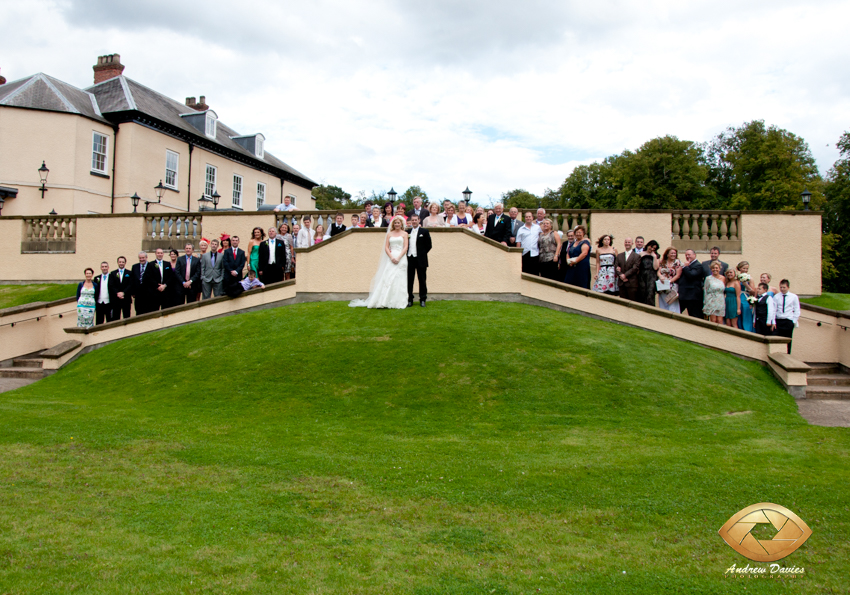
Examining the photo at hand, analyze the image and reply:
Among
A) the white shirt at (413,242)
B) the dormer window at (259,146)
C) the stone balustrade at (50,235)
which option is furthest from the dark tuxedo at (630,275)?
the dormer window at (259,146)

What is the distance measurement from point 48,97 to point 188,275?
21847 mm

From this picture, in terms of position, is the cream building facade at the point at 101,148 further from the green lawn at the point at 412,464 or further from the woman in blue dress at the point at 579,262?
the green lawn at the point at 412,464

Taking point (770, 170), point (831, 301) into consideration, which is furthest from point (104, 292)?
point (770, 170)

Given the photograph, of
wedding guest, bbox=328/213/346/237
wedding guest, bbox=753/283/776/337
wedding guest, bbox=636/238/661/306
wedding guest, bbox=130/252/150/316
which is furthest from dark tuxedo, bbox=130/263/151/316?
wedding guest, bbox=753/283/776/337

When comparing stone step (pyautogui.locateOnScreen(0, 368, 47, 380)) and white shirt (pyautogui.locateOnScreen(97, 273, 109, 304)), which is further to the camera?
white shirt (pyautogui.locateOnScreen(97, 273, 109, 304))

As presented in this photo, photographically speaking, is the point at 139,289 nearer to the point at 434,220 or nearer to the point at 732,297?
the point at 434,220

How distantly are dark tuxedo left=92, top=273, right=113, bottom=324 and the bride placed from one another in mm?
7067

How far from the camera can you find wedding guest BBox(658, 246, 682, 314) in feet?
44.9

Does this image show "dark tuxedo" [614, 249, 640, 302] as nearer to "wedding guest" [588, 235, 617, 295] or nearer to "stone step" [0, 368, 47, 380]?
"wedding guest" [588, 235, 617, 295]

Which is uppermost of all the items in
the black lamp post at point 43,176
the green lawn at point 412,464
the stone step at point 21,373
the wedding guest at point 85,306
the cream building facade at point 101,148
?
the cream building facade at point 101,148

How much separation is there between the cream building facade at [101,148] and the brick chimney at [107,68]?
6 cm

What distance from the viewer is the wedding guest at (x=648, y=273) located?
13914 millimetres

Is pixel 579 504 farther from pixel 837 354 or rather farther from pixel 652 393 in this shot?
pixel 837 354

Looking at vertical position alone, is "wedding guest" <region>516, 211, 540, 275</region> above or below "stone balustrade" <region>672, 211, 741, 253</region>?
below
